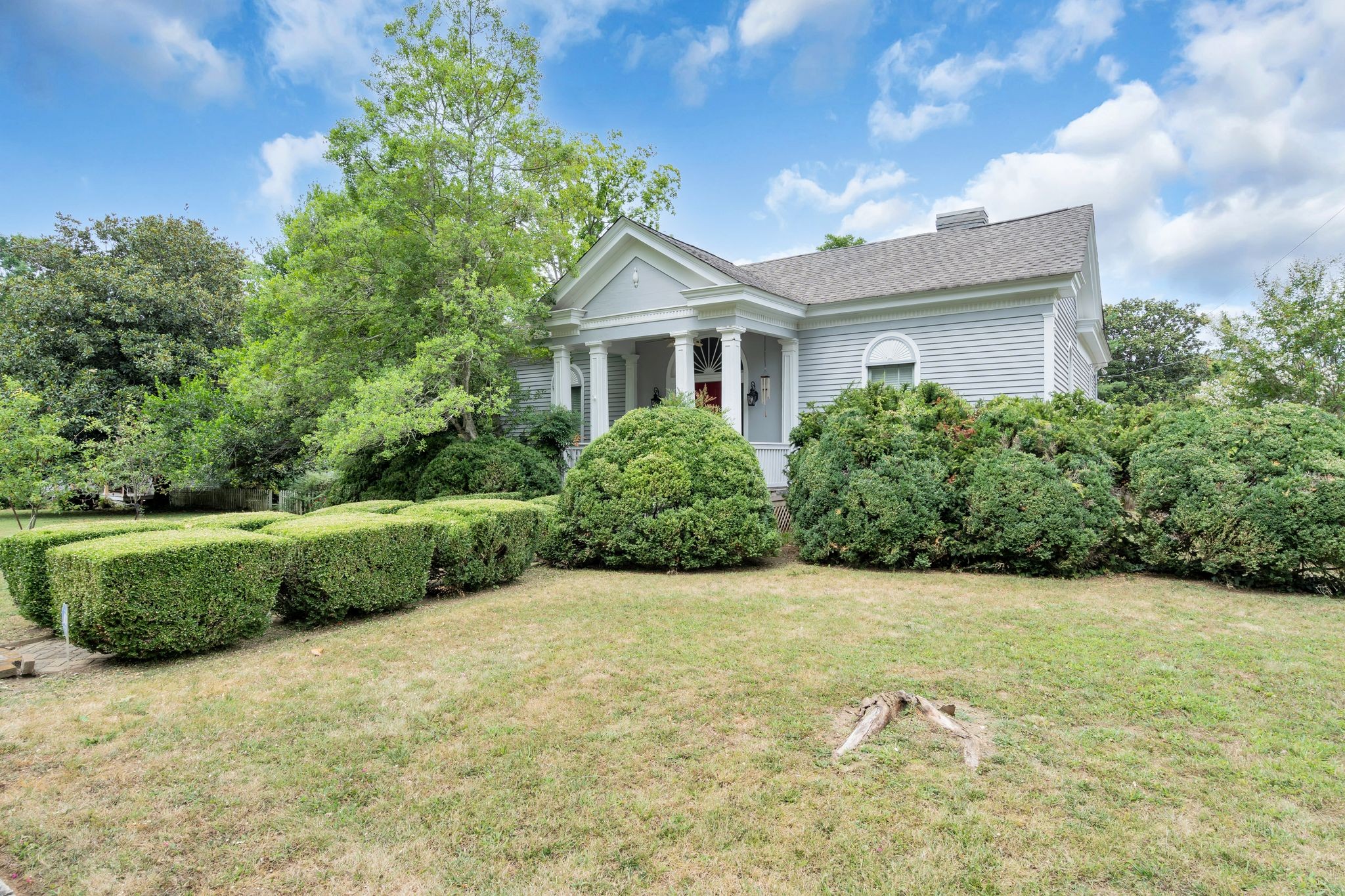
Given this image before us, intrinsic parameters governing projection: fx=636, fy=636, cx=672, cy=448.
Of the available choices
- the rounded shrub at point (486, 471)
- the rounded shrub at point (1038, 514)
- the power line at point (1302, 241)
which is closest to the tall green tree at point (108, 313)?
the rounded shrub at point (486, 471)

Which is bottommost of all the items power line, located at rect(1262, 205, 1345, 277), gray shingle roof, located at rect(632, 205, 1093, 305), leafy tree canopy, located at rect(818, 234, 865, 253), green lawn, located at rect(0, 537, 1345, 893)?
green lawn, located at rect(0, 537, 1345, 893)

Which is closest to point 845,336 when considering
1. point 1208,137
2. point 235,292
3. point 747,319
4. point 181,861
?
point 747,319

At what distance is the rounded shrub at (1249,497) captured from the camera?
6.48 metres

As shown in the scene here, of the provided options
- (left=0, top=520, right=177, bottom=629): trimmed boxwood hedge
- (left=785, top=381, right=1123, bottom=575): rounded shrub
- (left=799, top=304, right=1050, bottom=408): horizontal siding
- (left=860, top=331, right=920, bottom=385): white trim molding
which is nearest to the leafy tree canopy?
(left=799, top=304, right=1050, bottom=408): horizontal siding

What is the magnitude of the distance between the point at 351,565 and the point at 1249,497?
9.09m

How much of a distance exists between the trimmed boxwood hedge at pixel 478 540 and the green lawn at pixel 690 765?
1472mm

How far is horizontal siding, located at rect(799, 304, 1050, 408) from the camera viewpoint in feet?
37.4

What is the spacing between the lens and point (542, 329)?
14391 mm

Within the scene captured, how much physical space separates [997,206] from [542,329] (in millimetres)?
18244

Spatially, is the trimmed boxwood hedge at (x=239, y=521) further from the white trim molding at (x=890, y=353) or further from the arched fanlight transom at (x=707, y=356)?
the white trim molding at (x=890, y=353)

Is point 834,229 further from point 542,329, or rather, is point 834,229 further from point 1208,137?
point 542,329

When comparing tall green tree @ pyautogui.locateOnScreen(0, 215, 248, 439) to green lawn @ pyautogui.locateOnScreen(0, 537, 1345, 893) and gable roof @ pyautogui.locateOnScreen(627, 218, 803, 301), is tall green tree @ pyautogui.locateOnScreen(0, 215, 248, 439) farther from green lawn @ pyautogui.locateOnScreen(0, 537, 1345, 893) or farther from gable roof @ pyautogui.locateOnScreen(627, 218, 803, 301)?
green lawn @ pyautogui.locateOnScreen(0, 537, 1345, 893)

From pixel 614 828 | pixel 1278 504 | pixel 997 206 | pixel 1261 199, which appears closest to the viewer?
pixel 614 828

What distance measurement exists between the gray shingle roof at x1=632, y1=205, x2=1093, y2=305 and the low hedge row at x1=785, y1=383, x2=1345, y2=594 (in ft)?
13.0
